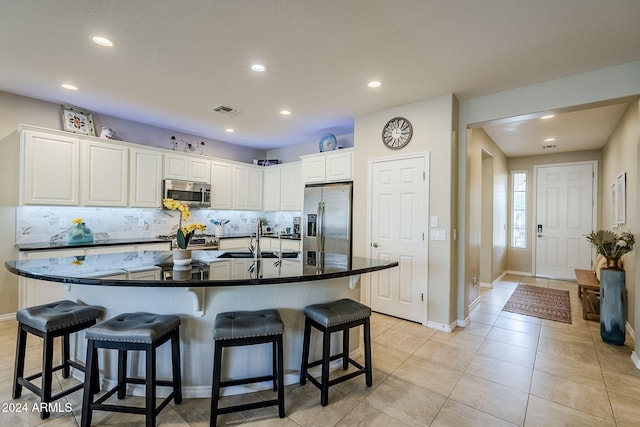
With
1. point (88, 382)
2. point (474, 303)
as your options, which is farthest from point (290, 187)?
point (88, 382)

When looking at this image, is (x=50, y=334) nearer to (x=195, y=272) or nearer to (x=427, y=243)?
(x=195, y=272)

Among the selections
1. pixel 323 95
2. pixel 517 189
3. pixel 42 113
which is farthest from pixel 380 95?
pixel 517 189

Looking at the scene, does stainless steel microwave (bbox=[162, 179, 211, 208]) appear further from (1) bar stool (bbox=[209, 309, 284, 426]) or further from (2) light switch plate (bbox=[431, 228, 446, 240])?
(2) light switch plate (bbox=[431, 228, 446, 240])

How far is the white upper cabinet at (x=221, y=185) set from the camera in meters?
5.30

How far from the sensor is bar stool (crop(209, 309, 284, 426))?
1750mm

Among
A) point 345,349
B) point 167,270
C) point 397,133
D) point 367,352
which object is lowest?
point 345,349

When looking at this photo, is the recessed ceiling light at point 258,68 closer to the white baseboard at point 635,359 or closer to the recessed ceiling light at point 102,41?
the recessed ceiling light at point 102,41

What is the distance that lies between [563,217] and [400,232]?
4.76 meters

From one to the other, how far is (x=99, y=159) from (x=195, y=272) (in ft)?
10.3

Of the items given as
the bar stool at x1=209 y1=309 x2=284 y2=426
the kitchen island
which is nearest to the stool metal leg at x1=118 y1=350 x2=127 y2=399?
the kitchen island

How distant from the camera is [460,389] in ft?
7.43

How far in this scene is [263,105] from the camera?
12.5 ft

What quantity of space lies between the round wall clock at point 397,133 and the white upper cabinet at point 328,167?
2.05 ft

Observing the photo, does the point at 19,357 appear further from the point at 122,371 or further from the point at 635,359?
the point at 635,359
